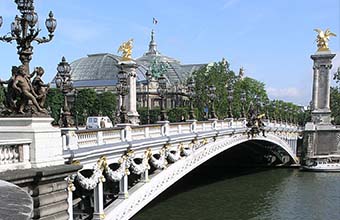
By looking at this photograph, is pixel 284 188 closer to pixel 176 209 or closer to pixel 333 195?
pixel 333 195

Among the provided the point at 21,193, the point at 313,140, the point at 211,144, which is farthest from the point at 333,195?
the point at 21,193

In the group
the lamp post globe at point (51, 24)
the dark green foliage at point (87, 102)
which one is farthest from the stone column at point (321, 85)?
the lamp post globe at point (51, 24)

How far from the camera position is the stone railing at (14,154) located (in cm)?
1052

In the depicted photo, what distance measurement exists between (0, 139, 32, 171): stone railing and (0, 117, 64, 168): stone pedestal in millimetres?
165

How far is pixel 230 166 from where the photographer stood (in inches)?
2111

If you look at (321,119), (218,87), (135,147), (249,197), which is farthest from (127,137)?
(218,87)

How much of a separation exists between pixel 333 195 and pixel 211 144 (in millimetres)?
11463

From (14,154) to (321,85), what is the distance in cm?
5177

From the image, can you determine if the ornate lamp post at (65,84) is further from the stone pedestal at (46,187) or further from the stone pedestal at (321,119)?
the stone pedestal at (321,119)

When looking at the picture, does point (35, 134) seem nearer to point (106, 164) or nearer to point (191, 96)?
point (106, 164)

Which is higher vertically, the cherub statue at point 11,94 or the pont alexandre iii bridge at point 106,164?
the cherub statue at point 11,94

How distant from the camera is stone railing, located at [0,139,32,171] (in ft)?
34.5

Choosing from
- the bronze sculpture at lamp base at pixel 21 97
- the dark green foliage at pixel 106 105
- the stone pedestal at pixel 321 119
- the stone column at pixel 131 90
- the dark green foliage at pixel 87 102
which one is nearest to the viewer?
the bronze sculpture at lamp base at pixel 21 97

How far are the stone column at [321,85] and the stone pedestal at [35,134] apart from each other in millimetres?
49048
